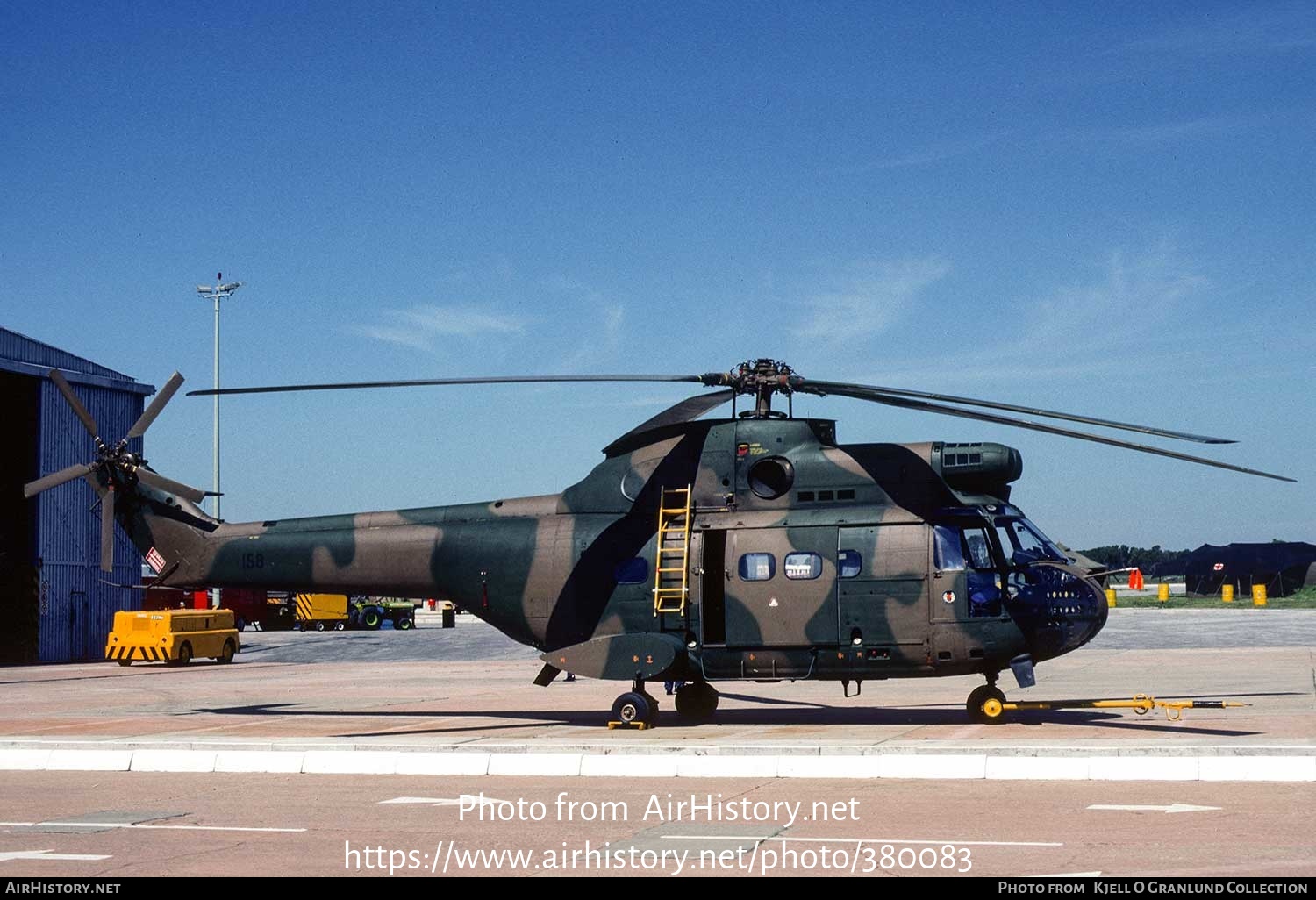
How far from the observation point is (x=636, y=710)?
59.3ft

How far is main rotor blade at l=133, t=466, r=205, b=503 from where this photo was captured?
21.1 m

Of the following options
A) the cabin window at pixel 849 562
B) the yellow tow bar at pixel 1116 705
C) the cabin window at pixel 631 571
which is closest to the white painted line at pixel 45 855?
the cabin window at pixel 631 571

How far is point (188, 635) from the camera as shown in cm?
3878

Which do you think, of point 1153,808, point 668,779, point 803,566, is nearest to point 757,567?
point 803,566

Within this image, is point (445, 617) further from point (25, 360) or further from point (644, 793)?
point (644, 793)

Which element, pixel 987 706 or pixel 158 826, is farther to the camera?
pixel 987 706

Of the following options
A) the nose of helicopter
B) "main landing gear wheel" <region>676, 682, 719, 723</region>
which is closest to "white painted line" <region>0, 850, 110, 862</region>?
"main landing gear wheel" <region>676, 682, 719, 723</region>

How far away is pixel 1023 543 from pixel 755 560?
3.38m

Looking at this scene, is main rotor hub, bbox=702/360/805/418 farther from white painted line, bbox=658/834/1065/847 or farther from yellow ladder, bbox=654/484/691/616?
white painted line, bbox=658/834/1065/847

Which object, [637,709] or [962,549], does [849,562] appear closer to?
[962,549]

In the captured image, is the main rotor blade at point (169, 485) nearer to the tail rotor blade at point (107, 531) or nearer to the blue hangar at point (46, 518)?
the tail rotor blade at point (107, 531)

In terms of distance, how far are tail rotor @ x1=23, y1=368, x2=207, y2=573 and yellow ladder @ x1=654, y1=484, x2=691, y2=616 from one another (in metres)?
7.57

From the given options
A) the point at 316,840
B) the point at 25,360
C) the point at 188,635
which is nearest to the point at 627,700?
the point at 316,840

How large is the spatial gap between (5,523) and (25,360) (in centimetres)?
527
